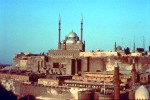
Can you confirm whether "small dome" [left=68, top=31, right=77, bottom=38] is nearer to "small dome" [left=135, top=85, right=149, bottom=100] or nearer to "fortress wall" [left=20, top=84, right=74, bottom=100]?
"fortress wall" [left=20, top=84, right=74, bottom=100]

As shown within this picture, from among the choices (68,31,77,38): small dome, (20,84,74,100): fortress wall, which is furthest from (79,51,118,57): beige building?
(20,84,74,100): fortress wall

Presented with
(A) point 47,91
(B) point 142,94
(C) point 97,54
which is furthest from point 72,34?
(B) point 142,94

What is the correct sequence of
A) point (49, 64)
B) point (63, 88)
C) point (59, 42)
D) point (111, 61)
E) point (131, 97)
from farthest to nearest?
point (59, 42) < point (49, 64) < point (111, 61) < point (63, 88) < point (131, 97)

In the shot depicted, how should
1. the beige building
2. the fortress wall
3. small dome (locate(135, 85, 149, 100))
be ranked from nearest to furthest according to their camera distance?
small dome (locate(135, 85, 149, 100)), the fortress wall, the beige building

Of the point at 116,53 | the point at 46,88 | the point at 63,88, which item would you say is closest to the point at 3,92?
the point at 46,88

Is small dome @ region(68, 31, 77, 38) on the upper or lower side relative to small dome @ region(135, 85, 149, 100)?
upper

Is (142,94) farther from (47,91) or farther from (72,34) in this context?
(72,34)

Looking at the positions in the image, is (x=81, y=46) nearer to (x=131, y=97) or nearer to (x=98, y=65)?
(x=98, y=65)

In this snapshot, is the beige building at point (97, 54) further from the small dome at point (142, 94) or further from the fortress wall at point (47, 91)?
the small dome at point (142, 94)

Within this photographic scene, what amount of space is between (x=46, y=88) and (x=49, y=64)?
17345mm

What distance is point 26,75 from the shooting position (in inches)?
1695

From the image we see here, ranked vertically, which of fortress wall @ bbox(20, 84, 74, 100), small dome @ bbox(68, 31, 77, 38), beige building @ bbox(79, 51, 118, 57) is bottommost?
fortress wall @ bbox(20, 84, 74, 100)

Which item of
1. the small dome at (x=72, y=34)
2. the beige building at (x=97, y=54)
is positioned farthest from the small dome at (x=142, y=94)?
the small dome at (x=72, y=34)

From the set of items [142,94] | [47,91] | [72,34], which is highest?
[72,34]
